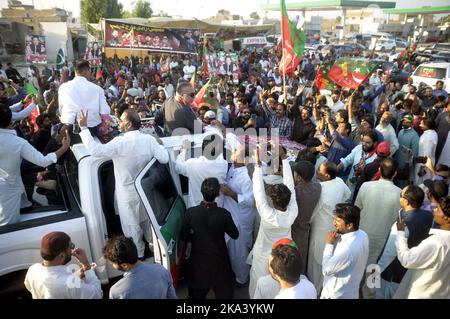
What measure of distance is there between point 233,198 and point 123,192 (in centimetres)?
119

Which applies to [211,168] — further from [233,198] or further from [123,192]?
[123,192]

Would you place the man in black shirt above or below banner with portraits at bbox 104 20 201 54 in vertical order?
below

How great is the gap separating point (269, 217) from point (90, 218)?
1.65m

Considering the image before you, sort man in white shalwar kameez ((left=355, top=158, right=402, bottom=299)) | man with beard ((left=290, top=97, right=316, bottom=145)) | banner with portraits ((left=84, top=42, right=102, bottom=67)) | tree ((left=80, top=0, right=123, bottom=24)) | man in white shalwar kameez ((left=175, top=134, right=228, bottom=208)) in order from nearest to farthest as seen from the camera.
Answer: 1. man in white shalwar kameez ((left=355, top=158, right=402, bottom=299))
2. man in white shalwar kameez ((left=175, top=134, right=228, bottom=208))
3. man with beard ((left=290, top=97, right=316, bottom=145))
4. banner with portraits ((left=84, top=42, right=102, bottom=67))
5. tree ((left=80, top=0, right=123, bottom=24))

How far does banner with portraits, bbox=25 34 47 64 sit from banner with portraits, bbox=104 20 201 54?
6.76ft

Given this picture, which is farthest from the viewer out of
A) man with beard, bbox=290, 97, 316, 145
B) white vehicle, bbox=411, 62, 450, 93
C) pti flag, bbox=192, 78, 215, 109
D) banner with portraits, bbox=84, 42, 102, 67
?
white vehicle, bbox=411, 62, 450, 93

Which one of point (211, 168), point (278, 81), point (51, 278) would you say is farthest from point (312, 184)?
point (278, 81)

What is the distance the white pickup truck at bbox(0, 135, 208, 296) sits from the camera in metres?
2.99

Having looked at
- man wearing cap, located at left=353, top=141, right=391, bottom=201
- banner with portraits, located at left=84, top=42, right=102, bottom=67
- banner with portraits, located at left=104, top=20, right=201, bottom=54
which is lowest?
man wearing cap, located at left=353, top=141, right=391, bottom=201

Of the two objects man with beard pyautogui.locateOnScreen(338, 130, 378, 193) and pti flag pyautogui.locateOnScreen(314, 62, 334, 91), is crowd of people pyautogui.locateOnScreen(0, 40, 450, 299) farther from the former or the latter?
pti flag pyautogui.locateOnScreen(314, 62, 334, 91)

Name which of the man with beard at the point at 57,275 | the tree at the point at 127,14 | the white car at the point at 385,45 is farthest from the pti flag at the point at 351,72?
the tree at the point at 127,14

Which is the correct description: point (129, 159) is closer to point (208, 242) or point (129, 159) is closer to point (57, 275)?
point (208, 242)

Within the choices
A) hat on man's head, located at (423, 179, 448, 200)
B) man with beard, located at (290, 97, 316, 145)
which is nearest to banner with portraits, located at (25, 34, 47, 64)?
man with beard, located at (290, 97, 316, 145)

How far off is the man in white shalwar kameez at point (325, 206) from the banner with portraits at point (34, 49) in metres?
11.0
